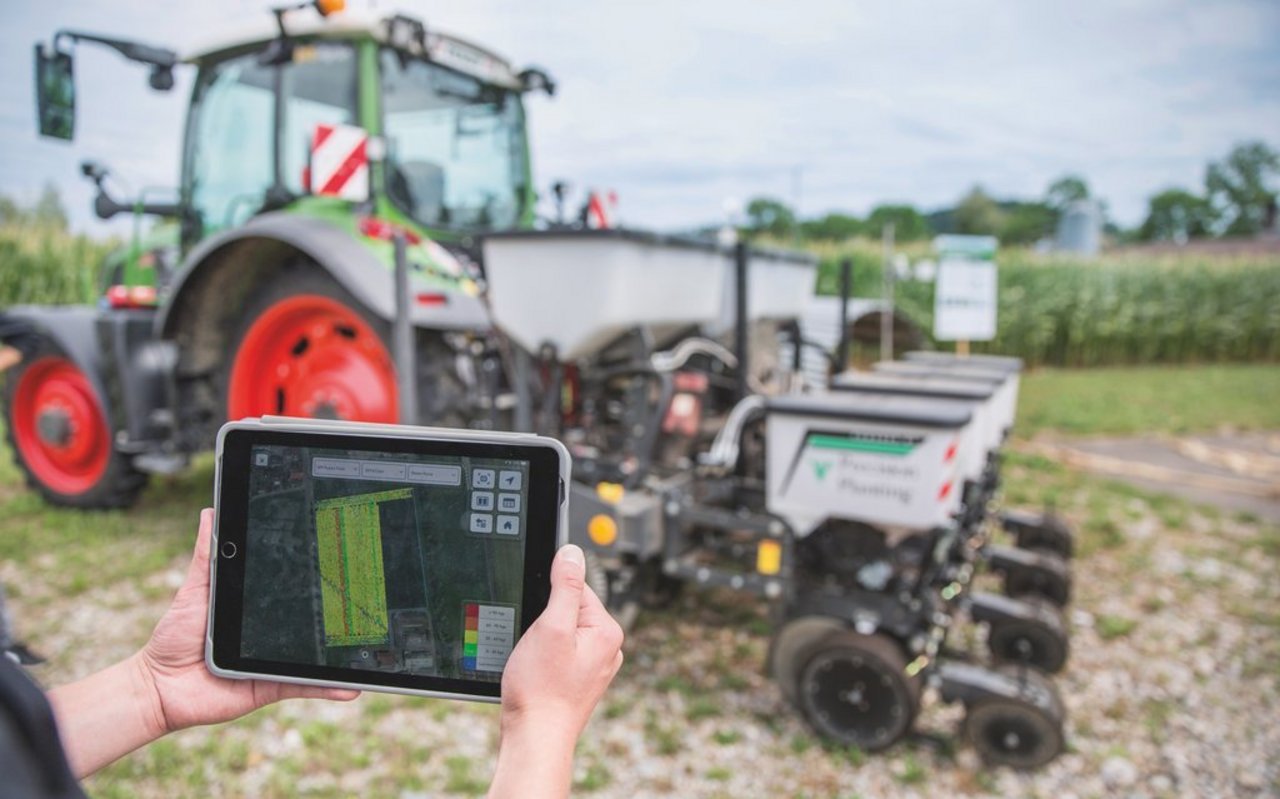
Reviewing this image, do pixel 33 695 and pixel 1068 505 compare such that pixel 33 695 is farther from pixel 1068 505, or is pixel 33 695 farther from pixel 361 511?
pixel 1068 505

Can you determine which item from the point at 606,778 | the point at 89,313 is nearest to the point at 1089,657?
the point at 606,778

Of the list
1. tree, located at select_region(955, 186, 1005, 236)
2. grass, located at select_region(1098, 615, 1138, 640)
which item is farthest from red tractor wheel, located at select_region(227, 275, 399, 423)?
tree, located at select_region(955, 186, 1005, 236)

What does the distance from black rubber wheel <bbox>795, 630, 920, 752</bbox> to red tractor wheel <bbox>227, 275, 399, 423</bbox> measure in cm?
174

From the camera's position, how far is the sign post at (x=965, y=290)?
6602mm

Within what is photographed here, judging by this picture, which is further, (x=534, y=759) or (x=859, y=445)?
(x=859, y=445)

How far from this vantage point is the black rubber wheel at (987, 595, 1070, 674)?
3230mm

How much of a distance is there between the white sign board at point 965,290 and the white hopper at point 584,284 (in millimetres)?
3652

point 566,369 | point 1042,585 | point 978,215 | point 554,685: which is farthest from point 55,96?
point 978,215

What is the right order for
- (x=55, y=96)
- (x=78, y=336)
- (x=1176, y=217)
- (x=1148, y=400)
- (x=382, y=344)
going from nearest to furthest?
(x=55, y=96) < (x=382, y=344) < (x=78, y=336) < (x=1148, y=400) < (x=1176, y=217)

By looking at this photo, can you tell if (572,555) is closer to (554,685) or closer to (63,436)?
(554,685)

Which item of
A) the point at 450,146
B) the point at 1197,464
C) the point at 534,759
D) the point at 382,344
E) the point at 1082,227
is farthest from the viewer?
the point at 1082,227

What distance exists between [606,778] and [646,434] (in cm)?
122

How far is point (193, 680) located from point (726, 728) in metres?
2.28

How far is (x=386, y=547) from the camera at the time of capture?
0.93 meters
